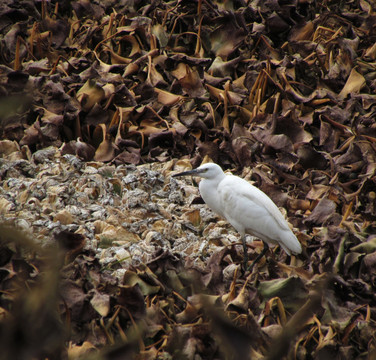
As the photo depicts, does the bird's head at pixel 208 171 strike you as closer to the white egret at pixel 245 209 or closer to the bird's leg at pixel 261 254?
the white egret at pixel 245 209

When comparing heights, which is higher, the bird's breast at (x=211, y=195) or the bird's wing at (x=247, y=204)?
the bird's wing at (x=247, y=204)

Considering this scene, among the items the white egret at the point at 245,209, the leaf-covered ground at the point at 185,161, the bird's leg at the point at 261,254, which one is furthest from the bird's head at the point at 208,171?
the bird's leg at the point at 261,254

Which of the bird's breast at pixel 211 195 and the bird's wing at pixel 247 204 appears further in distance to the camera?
the bird's breast at pixel 211 195

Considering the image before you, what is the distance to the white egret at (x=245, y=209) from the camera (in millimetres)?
2594

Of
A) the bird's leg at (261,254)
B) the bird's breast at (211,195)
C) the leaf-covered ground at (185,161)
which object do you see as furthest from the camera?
the bird's breast at (211,195)

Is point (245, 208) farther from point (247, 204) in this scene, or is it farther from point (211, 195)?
point (211, 195)

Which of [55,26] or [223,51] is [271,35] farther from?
[55,26]

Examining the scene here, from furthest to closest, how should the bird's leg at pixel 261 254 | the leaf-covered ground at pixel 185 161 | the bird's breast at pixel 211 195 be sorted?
the bird's breast at pixel 211 195, the bird's leg at pixel 261 254, the leaf-covered ground at pixel 185 161

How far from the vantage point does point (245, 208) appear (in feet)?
8.95

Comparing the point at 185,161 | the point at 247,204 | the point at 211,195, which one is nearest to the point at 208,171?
the point at 211,195

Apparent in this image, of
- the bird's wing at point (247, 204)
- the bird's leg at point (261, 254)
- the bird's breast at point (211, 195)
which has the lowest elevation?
the bird's leg at point (261, 254)

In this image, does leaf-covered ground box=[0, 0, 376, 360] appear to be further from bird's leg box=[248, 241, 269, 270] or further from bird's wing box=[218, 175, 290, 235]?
bird's wing box=[218, 175, 290, 235]

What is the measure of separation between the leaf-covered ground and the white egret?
0.38ft

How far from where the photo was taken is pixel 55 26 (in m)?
4.12
